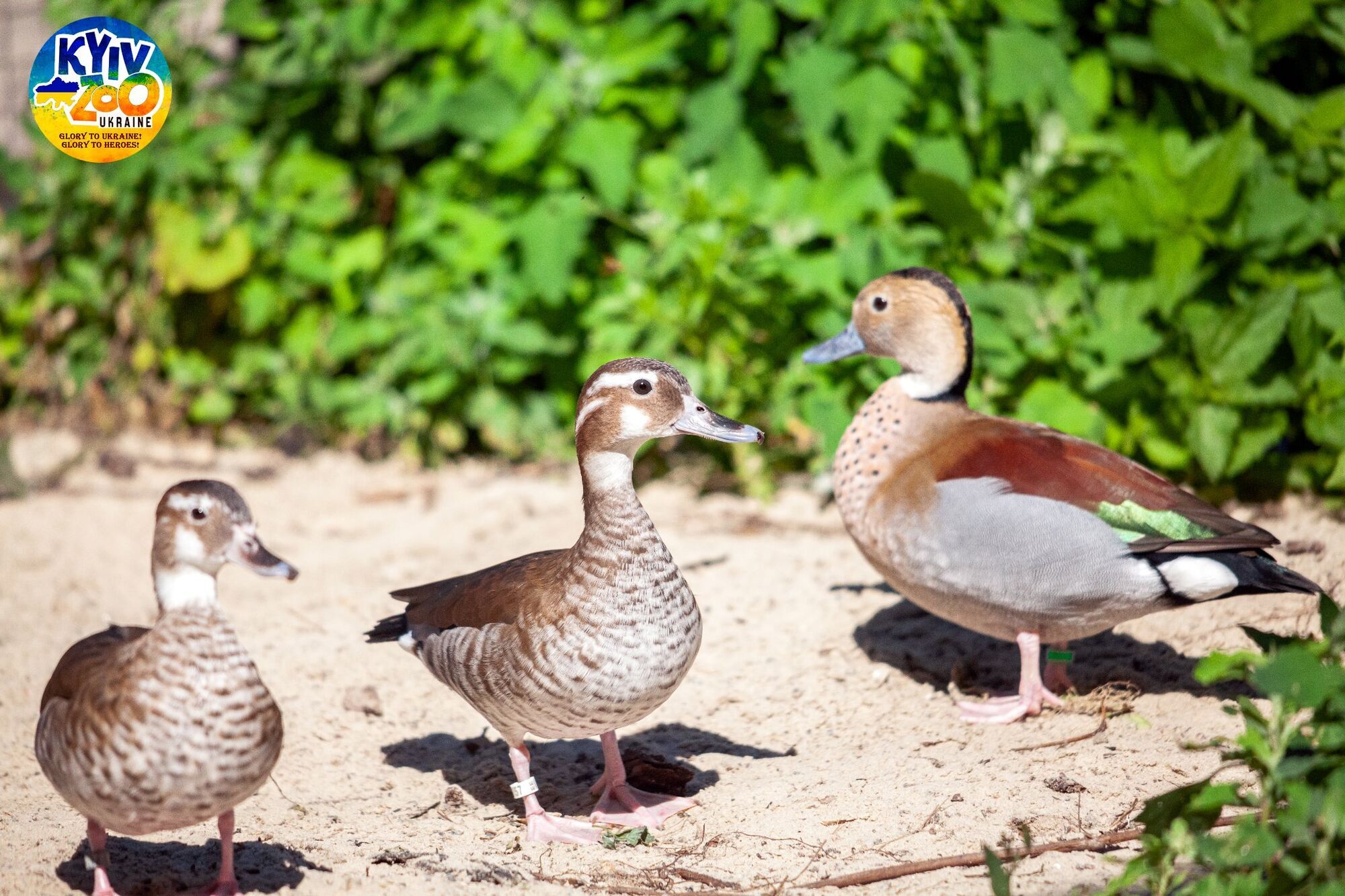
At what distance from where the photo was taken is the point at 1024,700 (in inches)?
170

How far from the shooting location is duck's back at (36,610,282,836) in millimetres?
2881

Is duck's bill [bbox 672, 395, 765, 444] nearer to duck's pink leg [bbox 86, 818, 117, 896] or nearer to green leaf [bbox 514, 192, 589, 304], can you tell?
duck's pink leg [bbox 86, 818, 117, 896]

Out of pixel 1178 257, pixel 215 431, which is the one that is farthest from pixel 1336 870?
pixel 215 431

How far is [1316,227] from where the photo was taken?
5.49m

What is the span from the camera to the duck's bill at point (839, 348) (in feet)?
16.8

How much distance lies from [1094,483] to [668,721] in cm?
168

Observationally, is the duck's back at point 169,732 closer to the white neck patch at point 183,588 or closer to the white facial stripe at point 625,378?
the white neck patch at point 183,588

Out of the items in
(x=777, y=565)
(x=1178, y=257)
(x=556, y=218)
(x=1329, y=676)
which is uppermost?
(x=556, y=218)

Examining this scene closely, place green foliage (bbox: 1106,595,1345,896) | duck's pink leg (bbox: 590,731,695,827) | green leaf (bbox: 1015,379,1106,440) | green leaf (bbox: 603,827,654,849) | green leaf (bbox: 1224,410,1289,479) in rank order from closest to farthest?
green foliage (bbox: 1106,595,1345,896) < green leaf (bbox: 603,827,654,849) < duck's pink leg (bbox: 590,731,695,827) < green leaf (bbox: 1224,410,1289,479) < green leaf (bbox: 1015,379,1106,440)

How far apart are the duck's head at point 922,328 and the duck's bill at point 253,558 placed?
8.53 ft

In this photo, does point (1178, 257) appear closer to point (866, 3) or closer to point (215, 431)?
point (866, 3)

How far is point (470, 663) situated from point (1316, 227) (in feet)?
13.4

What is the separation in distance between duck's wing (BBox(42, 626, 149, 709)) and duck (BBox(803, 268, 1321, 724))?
95.6 inches

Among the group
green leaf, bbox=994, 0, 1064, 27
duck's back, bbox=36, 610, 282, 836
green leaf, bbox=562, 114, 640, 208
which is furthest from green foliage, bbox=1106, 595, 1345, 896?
green leaf, bbox=562, 114, 640, 208
